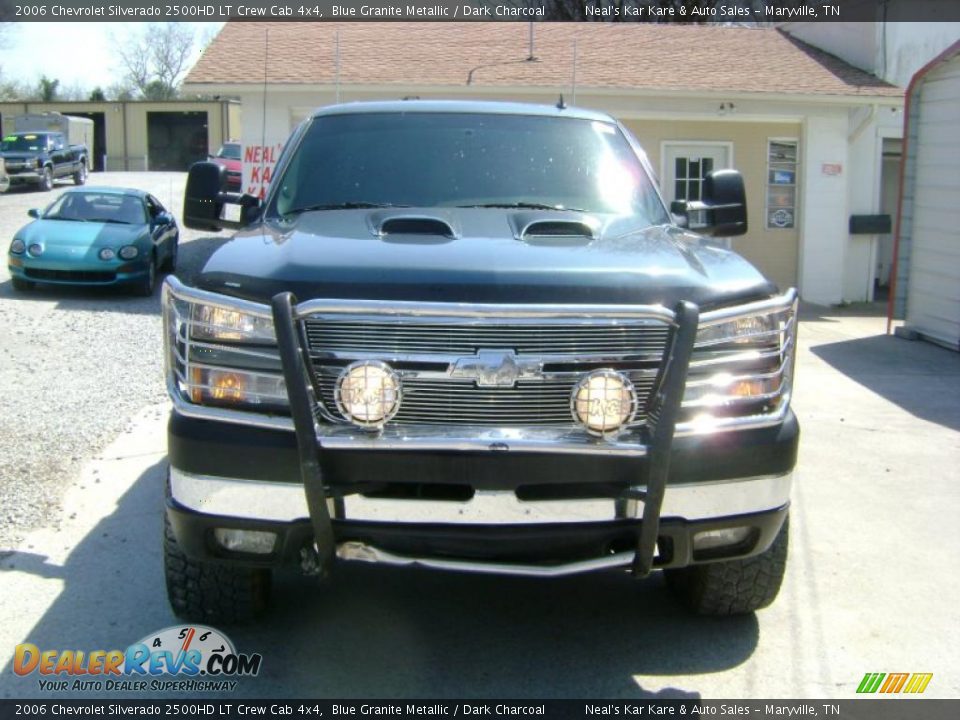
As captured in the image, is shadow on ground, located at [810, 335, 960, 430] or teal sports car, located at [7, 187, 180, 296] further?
teal sports car, located at [7, 187, 180, 296]

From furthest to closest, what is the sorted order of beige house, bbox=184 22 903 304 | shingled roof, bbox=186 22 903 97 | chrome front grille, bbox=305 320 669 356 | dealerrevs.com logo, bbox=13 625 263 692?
shingled roof, bbox=186 22 903 97
beige house, bbox=184 22 903 304
dealerrevs.com logo, bbox=13 625 263 692
chrome front grille, bbox=305 320 669 356

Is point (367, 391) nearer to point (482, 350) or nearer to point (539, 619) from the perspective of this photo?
point (482, 350)

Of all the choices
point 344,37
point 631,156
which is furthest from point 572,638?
point 344,37

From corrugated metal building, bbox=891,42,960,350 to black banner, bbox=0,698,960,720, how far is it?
28.5 ft

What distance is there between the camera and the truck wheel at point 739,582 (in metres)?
4.09

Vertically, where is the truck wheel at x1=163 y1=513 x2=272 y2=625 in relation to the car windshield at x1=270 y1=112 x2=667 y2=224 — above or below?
below

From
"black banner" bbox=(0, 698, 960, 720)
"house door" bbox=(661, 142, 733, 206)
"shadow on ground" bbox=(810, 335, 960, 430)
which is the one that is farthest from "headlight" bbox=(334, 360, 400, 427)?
"house door" bbox=(661, 142, 733, 206)

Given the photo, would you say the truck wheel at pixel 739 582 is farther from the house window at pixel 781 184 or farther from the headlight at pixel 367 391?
the house window at pixel 781 184

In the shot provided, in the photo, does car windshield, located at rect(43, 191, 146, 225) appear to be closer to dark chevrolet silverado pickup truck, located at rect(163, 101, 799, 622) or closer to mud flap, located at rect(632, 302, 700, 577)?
Result: dark chevrolet silverado pickup truck, located at rect(163, 101, 799, 622)

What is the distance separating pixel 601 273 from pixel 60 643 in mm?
2413

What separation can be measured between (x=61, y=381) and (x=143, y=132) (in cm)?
4652

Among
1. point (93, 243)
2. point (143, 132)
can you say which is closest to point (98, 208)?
point (93, 243)

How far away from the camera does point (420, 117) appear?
5098mm

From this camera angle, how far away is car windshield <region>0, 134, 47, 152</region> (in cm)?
3256
